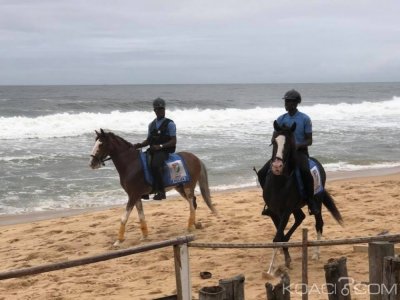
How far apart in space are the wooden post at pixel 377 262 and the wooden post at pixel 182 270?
1512mm

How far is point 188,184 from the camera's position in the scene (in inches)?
372

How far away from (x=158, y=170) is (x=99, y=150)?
1101 millimetres

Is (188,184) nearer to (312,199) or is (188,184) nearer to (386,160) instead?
(312,199)

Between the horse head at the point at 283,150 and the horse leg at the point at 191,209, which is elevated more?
the horse head at the point at 283,150

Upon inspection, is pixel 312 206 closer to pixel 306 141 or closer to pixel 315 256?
pixel 315 256

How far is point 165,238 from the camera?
9164 mm

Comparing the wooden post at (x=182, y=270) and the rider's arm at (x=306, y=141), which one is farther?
the rider's arm at (x=306, y=141)

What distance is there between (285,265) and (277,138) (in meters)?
1.85

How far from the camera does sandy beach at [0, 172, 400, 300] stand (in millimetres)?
6668

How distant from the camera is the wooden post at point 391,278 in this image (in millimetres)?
3631

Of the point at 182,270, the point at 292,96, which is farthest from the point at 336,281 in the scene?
the point at 292,96

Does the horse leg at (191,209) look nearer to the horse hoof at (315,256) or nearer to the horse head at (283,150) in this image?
the horse hoof at (315,256)

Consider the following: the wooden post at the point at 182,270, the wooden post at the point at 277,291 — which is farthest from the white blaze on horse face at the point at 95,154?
the wooden post at the point at 277,291

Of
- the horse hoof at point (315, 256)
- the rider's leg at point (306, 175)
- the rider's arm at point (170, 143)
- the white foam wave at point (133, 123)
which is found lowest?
the horse hoof at point (315, 256)
